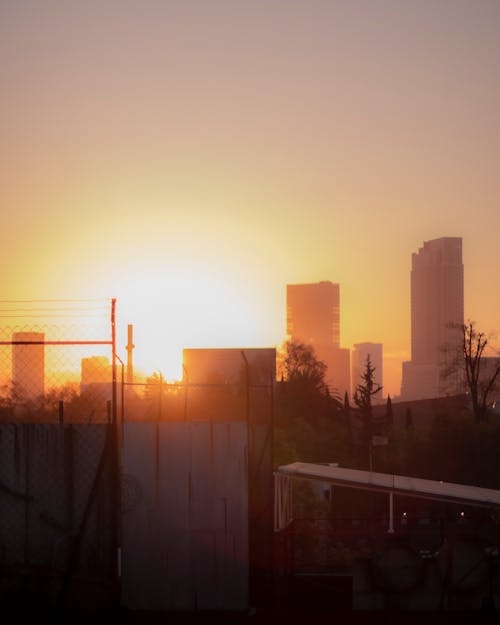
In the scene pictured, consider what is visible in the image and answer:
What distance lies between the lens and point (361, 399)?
205 ft

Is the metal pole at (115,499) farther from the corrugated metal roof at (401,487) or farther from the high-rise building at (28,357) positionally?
the corrugated metal roof at (401,487)

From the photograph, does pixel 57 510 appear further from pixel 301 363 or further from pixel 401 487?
pixel 301 363

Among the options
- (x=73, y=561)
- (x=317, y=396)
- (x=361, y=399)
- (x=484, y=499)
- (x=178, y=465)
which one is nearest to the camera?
(x=73, y=561)

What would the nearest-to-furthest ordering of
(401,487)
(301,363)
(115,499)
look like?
1. (115,499)
2. (401,487)
3. (301,363)

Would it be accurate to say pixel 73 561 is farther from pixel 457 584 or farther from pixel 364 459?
pixel 364 459

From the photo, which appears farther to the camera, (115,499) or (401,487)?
(401,487)

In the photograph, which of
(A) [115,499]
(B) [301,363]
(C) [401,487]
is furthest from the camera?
(B) [301,363]

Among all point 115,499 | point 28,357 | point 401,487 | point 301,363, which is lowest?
point 301,363

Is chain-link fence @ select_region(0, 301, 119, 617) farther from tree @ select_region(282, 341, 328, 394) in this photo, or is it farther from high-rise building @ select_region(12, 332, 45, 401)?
tree @ select_region(282, 341, 328, 394)

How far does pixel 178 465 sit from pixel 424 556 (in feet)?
13.3

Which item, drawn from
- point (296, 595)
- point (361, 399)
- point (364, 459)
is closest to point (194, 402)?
point (364, 459)

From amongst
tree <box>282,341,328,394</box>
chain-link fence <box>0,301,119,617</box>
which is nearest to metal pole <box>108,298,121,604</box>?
chain-link fence <box>0,301,119,617</box>

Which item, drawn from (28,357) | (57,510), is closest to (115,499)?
(57,510)

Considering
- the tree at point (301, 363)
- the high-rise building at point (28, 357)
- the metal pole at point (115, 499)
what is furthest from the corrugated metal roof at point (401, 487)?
the tree at point (301, 363)
